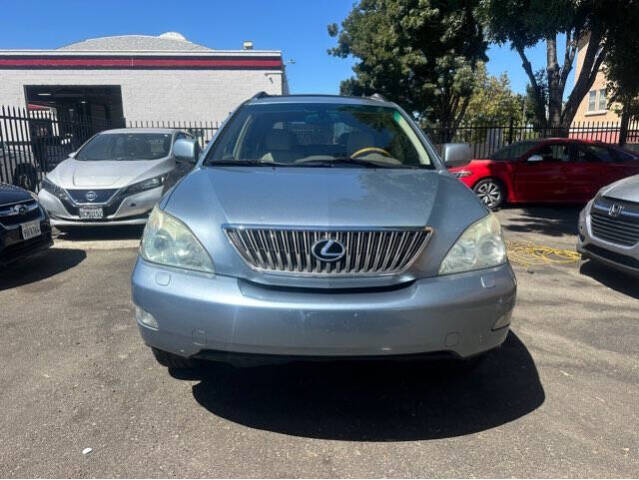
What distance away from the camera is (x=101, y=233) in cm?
743

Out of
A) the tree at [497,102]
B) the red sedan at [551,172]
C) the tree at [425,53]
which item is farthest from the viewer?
the tree at [497,102]

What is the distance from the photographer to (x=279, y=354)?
220 cm

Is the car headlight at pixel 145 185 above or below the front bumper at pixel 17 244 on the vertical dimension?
above

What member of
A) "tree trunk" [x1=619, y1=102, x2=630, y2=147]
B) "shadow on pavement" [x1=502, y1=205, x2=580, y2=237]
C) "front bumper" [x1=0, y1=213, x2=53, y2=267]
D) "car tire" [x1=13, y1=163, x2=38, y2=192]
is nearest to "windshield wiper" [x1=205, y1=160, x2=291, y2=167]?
"front bumper" [x1=0, y1=213, x2=53, y2=267]

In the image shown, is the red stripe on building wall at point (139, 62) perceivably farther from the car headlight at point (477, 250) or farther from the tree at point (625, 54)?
the car headlight at point (477, 250)

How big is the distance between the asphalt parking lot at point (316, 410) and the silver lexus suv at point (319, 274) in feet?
1.19

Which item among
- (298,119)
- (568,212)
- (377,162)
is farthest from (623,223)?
(568,212)

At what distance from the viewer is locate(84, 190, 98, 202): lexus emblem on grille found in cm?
663

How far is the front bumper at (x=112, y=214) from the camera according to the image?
6688mm

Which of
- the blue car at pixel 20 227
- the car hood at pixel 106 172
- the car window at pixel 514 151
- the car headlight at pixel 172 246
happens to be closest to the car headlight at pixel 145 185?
the car hood at pixel 106 172

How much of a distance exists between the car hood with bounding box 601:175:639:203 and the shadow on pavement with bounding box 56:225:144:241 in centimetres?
590

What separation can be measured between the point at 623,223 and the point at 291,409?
3.82 meters

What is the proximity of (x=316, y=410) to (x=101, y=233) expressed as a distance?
5869 millimetres

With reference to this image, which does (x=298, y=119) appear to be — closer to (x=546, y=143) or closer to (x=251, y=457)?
(x=251, y=457)
